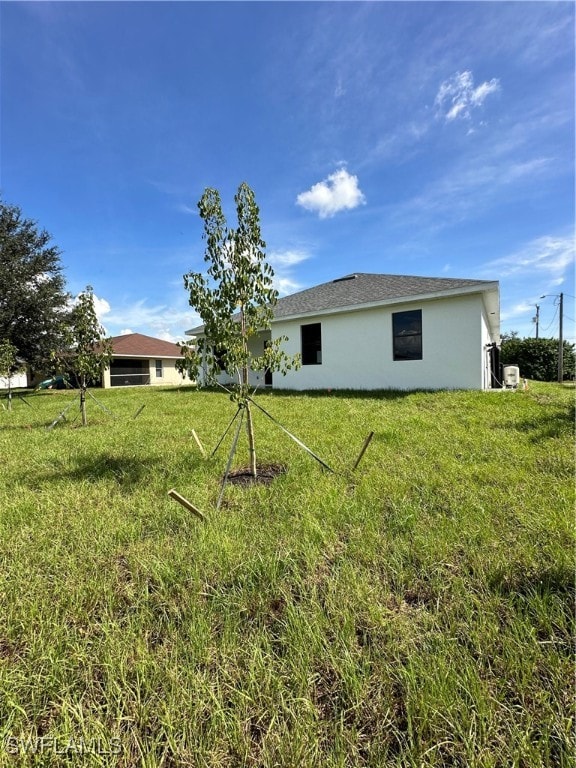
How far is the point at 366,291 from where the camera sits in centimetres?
1254

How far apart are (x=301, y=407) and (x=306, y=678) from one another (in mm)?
7371

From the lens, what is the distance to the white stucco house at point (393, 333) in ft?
32.2

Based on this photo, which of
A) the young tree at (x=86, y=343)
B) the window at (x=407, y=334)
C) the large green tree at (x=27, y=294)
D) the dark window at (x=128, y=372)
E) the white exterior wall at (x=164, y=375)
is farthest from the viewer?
the white exterior wall at (x=164, y=375)

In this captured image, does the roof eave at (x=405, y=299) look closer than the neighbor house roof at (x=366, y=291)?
Yes

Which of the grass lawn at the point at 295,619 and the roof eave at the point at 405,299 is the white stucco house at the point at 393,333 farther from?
the grass lawn at the point at 295,619

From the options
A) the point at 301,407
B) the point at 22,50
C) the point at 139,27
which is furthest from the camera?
the point at 301,407

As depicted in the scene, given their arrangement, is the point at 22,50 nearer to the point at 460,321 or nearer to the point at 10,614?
the point at 10,614

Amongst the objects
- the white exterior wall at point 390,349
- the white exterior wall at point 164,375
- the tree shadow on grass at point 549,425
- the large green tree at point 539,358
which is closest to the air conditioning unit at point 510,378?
the white exterior wall at point 390,349

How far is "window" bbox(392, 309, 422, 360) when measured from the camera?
10.7m

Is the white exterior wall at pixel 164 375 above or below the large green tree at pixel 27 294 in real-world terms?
below

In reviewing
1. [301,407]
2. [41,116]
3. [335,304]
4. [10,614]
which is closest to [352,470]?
[10,614]

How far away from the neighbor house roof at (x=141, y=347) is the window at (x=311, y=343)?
15.6 metres

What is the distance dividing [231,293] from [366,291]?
31.6 feet

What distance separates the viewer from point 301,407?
8805 mm
